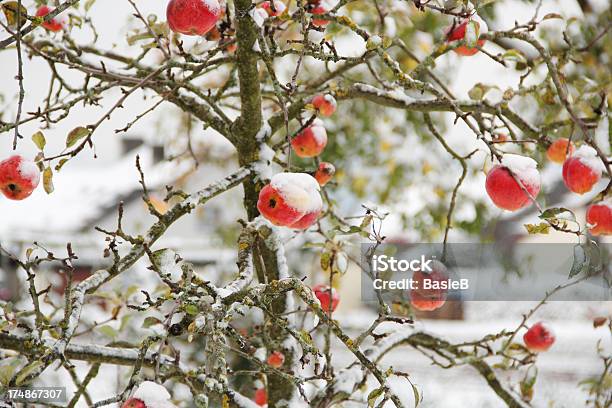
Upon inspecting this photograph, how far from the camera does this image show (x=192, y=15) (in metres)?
1.10

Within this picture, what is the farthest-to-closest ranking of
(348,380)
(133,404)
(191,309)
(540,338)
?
(540,338) → (348,380) → (191,309) → (133,404)

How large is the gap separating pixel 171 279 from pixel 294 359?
0.42 meters

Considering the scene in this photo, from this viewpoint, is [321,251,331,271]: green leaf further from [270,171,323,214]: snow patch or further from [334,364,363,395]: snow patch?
[270,171,323,214]: snow patch

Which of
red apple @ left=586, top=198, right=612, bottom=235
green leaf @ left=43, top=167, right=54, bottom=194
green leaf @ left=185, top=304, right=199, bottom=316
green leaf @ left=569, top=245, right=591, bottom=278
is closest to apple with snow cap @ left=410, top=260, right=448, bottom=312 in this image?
red apple @ left=586, top=198, right=612, bottom=235

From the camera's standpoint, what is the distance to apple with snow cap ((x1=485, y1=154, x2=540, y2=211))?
1.15 m

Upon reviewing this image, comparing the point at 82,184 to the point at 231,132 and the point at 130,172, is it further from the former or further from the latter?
the point at 231,132

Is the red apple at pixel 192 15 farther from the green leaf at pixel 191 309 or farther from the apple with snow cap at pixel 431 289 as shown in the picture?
the apple with snow cap at pixel 431 289

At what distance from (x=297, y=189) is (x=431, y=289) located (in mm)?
540

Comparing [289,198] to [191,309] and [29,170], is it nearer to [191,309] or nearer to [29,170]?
[191,309]

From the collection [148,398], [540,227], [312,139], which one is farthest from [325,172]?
[148,398]

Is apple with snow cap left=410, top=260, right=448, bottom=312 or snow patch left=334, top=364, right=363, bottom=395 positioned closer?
snow patch left=334, top=364, right=363, bottom=395

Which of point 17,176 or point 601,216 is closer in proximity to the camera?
point 17,176

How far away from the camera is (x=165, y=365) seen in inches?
46.9

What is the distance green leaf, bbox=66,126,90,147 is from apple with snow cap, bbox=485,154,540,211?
0.69 meters
